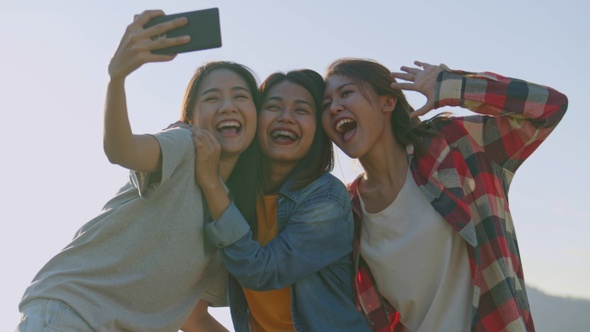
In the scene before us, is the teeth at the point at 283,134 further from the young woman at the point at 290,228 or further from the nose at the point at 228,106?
the nose at the point at 228,106

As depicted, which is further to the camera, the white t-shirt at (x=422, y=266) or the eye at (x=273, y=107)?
the eye at (x=273, y=107)

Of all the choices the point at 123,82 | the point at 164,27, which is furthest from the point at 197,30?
the point at 123,82

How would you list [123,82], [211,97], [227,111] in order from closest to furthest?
[123,82] → [227,111] → [211,97]

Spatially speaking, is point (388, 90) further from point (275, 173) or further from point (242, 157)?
point (242, 157)

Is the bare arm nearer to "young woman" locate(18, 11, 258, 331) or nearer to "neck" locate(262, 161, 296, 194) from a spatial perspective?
"young woman" locate(18, 11, 258, 331)

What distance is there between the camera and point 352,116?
5875 millimetres

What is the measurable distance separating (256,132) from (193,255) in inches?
45.6

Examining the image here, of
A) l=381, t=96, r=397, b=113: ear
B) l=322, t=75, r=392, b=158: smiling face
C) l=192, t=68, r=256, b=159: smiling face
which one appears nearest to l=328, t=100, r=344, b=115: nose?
l=322, t=75, r=392, b=158: smiling face

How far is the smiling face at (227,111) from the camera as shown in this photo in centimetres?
546

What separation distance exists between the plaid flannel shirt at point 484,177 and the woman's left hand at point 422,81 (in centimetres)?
5

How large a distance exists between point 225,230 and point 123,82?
3.78ft

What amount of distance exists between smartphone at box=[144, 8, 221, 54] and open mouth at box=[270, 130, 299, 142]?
1.17m

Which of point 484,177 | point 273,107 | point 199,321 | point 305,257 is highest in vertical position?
point 273,107

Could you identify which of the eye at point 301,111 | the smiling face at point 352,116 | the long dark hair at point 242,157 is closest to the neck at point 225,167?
the long dark hair at point 242,157
